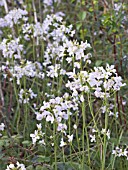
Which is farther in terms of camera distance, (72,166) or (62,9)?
(62,9)

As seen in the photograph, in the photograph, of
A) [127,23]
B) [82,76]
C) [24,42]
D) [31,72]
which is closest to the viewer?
[82,76]

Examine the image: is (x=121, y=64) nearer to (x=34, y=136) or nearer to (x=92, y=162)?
(x=92, y=162)

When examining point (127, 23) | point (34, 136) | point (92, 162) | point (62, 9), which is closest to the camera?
point (34, 136)

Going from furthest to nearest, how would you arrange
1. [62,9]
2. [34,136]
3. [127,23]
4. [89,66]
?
1. [62,9]
2. [89,66]
3. [127,23]
4. [34,136]

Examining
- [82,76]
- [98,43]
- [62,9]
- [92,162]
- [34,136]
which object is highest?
[62,9]

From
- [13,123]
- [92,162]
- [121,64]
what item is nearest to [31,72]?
[13,123]

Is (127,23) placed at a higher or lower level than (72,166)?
higher

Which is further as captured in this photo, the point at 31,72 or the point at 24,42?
the point at 24,42

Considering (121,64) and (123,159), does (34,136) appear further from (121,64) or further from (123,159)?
(121,64)

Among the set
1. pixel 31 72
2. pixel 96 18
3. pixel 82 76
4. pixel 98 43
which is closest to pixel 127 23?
pixel 96 18
